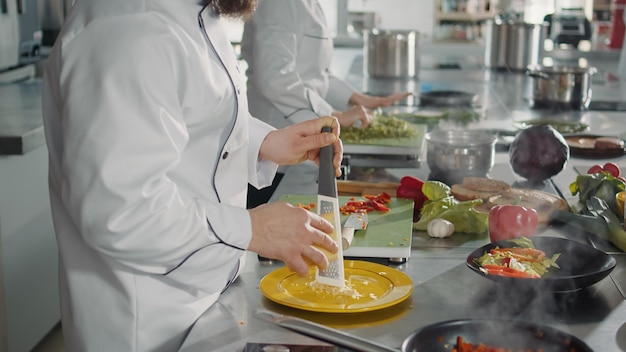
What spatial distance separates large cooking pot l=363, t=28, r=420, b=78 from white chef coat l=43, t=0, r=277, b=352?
2.80m

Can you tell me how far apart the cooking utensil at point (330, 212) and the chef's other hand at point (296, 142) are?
0.51 ft

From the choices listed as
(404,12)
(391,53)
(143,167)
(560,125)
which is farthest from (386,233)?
(404,12)

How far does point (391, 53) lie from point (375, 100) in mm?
1250

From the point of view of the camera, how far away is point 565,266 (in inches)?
57.0

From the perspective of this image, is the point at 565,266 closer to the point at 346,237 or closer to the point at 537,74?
the point at 346,237

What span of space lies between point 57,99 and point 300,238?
44cm

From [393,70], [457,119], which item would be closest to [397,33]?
[393,70]

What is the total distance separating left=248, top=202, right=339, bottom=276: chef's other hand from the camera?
1.27m

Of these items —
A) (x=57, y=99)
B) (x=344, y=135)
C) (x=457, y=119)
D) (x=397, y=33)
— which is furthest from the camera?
(x=397, y=33)

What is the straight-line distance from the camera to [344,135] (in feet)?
8.21

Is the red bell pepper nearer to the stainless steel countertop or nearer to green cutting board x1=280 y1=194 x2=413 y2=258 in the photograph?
green cutting board x1=280 y1=194 x2=413 y2=258

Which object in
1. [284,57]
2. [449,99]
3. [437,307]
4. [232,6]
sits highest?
[232,6]

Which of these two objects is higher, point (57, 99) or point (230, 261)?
point (57, 99)

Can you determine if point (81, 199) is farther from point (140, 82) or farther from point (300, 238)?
point (300, 238)
